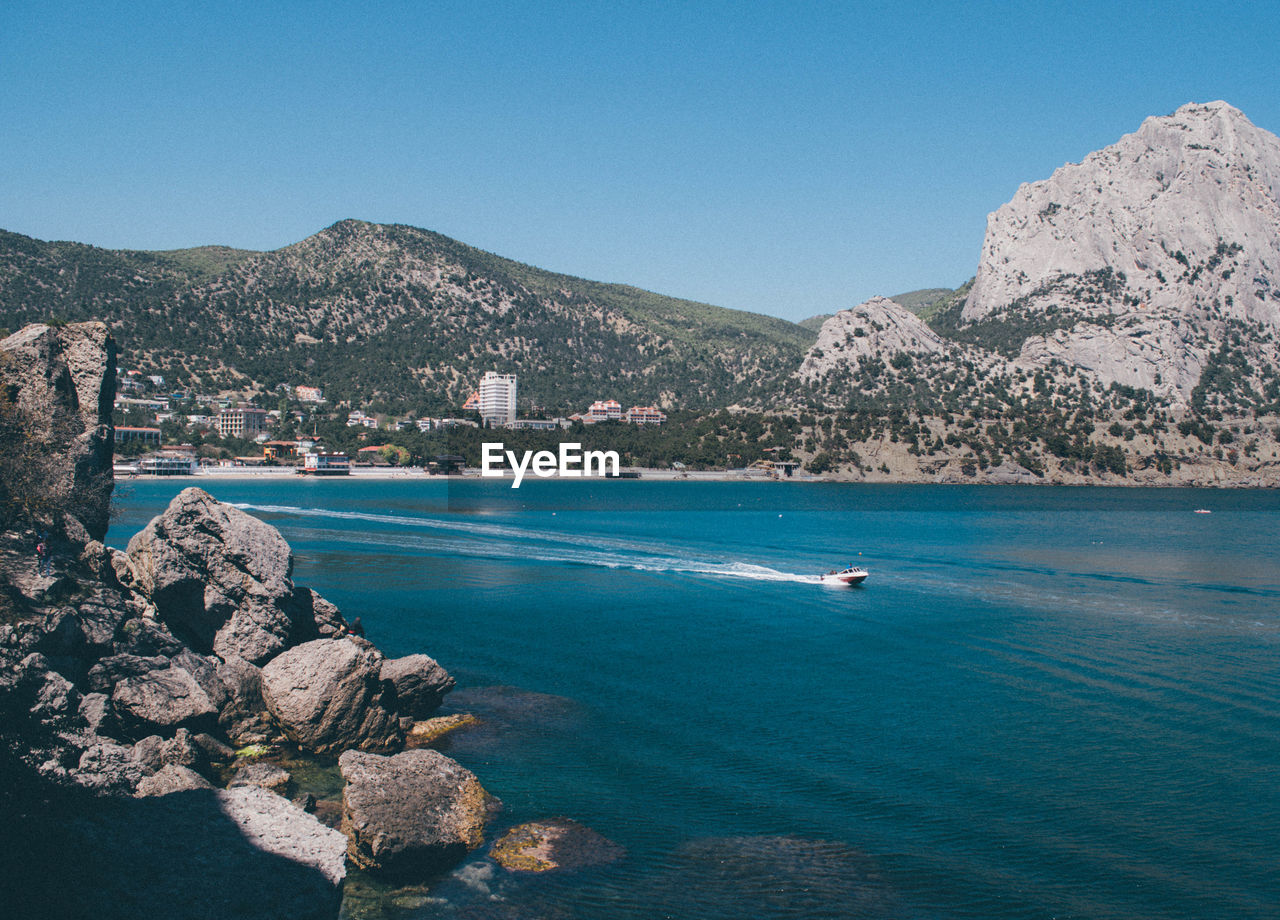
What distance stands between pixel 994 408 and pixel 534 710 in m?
139

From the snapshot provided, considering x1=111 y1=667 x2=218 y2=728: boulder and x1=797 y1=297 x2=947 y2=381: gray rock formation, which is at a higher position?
x1=797 y1=297 x2=947 y2=381: gray rock formation

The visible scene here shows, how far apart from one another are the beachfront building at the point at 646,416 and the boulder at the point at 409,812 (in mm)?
151770

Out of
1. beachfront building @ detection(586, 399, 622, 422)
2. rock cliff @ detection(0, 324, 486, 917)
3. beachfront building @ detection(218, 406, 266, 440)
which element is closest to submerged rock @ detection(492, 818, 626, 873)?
rock cliff @ detection(0, 324, 486, 917)

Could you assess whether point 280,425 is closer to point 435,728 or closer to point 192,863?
point 435,728

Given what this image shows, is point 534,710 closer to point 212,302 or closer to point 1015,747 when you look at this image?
point 1015,747

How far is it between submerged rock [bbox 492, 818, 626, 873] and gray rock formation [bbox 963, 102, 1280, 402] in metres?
157

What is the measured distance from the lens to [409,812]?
14773 mm

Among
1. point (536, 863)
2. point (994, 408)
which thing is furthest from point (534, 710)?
point (994, 408)

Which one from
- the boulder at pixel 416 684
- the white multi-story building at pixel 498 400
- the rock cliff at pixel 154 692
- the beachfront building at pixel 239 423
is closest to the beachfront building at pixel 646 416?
the white multi-story building at pixel 498 400

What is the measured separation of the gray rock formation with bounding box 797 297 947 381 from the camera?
6427 inches

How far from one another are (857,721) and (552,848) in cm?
1054

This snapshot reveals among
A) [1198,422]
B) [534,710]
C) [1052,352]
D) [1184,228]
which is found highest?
[1184,228]

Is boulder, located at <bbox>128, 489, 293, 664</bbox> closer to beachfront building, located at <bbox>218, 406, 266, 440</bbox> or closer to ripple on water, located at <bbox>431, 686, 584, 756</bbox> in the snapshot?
ripple on water, located at <bbox>431, 686, 584, 756</bbox>

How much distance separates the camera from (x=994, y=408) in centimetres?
14538
